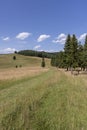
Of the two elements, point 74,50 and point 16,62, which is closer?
point 74,50

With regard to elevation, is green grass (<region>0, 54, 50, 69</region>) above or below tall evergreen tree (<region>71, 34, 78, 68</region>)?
below

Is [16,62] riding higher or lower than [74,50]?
lower

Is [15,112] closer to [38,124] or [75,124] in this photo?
[38,124]

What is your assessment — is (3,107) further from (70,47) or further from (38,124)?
(70,47)

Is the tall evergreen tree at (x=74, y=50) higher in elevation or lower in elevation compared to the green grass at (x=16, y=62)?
higher

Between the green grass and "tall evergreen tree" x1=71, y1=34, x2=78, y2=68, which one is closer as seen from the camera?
"tall evergreen tree" x1=71, y1=34, x2=78, y2=68

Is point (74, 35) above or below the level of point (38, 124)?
above

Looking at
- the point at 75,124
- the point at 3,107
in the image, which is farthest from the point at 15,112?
the point at 75,124

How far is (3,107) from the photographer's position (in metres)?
9.34

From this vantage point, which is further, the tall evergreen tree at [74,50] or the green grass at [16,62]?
the green grass at [16,62]

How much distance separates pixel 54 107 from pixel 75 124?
8.13 ft

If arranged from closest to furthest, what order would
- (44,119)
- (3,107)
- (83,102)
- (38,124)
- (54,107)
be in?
(38,124)
(44,119)
(3,107)
(54,107)
(83,102)

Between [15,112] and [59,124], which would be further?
[15,112]

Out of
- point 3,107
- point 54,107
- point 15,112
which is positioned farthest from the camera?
point 54,107
